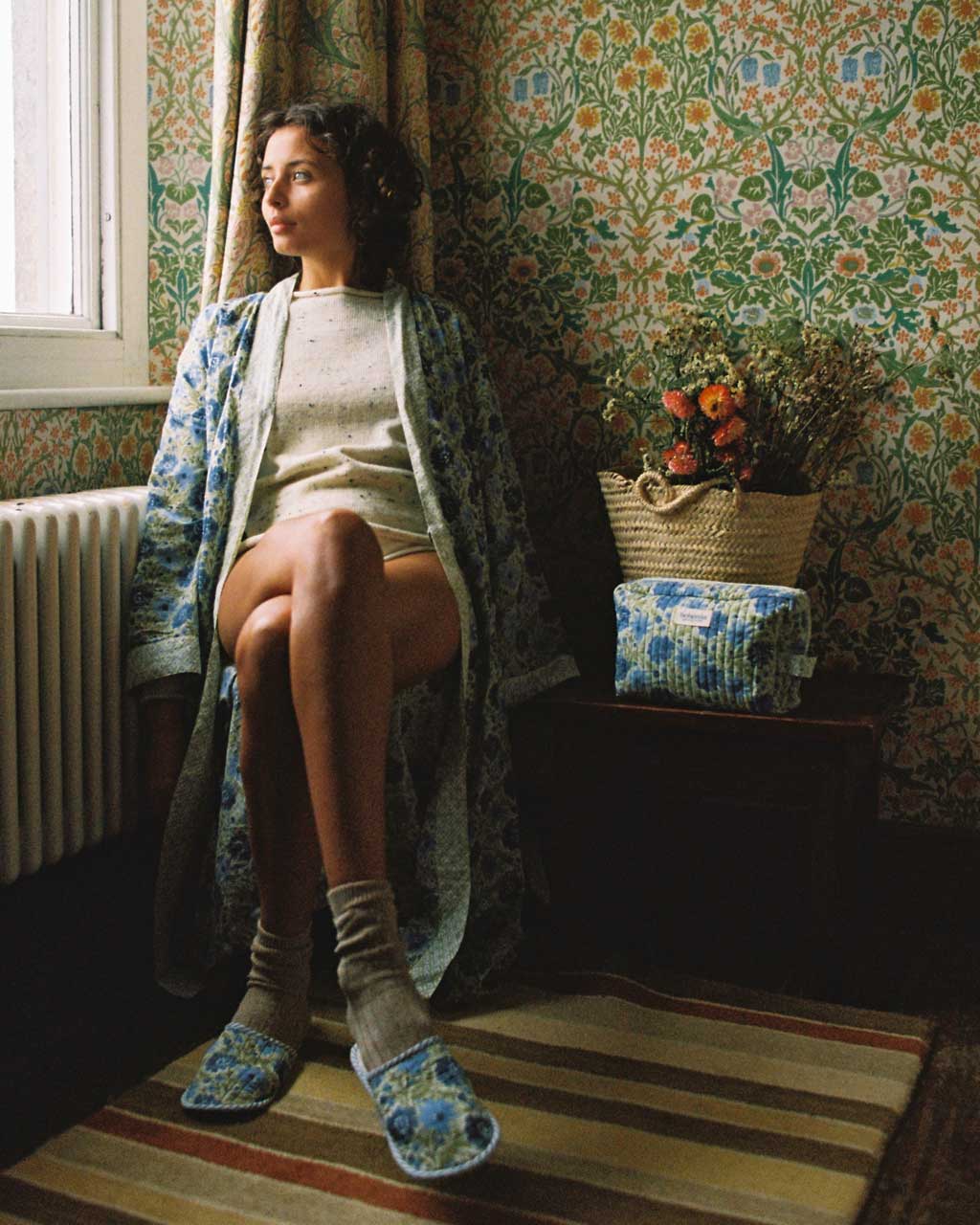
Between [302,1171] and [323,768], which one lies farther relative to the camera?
[323,768]

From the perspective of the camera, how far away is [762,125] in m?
2.36

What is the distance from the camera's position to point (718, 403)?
2129 mm

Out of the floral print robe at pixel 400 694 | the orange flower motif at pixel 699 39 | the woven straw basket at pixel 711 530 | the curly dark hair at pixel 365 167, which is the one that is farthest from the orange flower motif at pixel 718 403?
the orange flower motif at pixel 699 39

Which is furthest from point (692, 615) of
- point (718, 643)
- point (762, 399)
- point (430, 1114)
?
point (430, 1114)

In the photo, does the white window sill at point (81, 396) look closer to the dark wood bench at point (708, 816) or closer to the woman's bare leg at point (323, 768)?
the woman's bare leg at point (323, 768)

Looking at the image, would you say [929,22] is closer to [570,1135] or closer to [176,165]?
[176,165]

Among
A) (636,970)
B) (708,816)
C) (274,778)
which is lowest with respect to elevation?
(636,970)

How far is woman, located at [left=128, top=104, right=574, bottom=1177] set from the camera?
1.64m

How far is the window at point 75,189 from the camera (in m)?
2.19

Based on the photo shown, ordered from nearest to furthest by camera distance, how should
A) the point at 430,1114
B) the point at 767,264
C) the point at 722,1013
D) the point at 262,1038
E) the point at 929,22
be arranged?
the point at 430,1114 → the point at 262,1038 → the point at 722,1013 → the point at 929,22 → the point at 767,264

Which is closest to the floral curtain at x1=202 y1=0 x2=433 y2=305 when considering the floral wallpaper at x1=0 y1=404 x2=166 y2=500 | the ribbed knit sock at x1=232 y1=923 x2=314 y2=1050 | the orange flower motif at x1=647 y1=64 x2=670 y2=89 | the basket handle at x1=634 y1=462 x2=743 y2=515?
the floral wallpaper at x1=0 y1=404 x2=166 y2=500

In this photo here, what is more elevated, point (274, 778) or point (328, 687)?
point (328, 687)

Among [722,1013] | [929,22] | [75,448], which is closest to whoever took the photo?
[722,1013]

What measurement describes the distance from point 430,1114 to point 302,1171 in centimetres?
16
